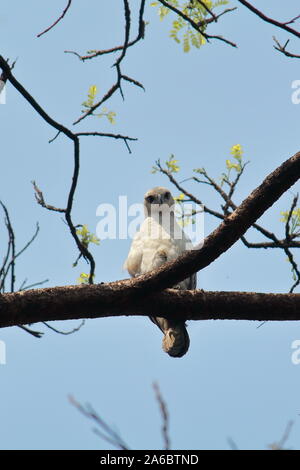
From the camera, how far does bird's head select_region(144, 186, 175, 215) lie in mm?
8328

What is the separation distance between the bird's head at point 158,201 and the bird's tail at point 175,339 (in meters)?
2.52

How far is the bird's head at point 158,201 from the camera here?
8328 mm

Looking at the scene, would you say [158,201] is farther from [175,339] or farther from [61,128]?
[61,128]

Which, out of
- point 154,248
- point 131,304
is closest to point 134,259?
point 154,248

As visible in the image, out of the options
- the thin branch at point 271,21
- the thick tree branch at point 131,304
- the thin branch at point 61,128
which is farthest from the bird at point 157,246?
the thin branch at point 271,21

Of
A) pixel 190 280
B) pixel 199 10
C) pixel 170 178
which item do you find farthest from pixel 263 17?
pixel 190 280

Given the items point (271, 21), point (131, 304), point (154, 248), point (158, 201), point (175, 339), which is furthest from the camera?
point (158, 201)

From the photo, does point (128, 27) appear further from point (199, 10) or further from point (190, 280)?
point (190, 280)

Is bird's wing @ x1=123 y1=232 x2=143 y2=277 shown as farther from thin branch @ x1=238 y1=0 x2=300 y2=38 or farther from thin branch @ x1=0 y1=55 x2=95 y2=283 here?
thin branch @ x1=238 y1=0 x2=300 y2=38

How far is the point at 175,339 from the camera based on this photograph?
5.86 metres

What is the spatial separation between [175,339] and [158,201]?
2.83m
